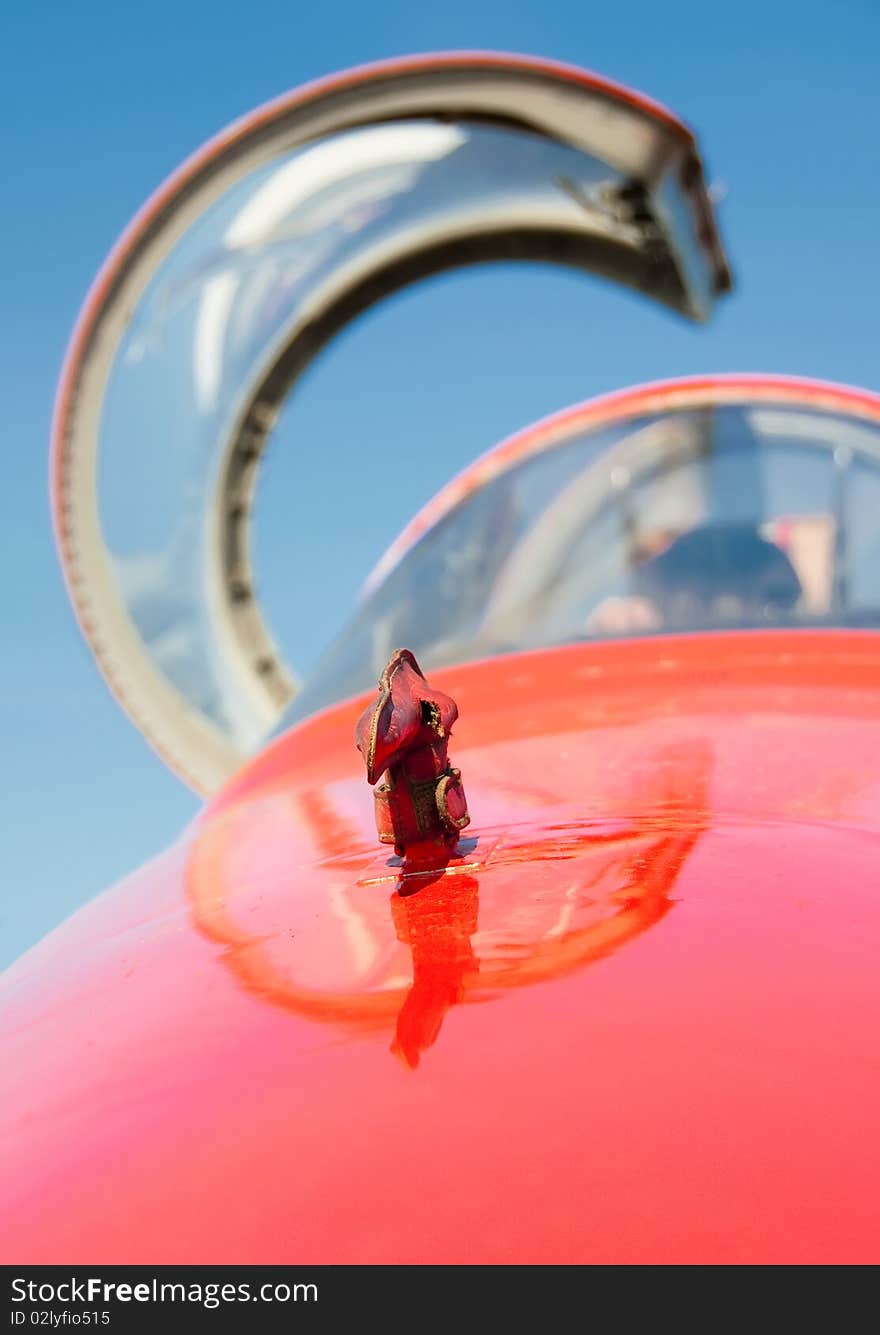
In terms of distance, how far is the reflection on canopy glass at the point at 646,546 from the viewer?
4.61 metres

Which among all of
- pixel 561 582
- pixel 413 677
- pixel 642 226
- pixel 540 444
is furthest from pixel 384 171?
pixel 413 677

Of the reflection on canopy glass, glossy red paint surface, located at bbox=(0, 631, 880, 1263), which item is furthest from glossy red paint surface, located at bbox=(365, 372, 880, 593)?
glossy red paint surface, located at bbox=(0, 631, 880, 1263)

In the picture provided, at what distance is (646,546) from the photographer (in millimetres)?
4895

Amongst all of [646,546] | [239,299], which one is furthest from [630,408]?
[239,299]

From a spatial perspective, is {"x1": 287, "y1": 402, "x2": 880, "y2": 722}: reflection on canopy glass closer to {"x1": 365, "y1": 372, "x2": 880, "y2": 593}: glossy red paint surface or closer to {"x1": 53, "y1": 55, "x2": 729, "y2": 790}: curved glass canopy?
{"x1": 365, "y1": 372, "x2": 880, "y2": 593}: glossy red paint surface

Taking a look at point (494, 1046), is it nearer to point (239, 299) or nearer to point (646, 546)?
point (646, 546)

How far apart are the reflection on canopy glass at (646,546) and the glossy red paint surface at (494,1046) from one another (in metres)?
1.68

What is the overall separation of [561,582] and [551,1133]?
3.53 meters

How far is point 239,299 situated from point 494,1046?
7966 mm

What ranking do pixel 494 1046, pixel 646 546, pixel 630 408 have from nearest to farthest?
pixel 494 1046 < pixel 646 546 < pixel 630 408

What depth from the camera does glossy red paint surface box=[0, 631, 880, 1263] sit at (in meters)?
1.30

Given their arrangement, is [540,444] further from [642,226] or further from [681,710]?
[642,226]
